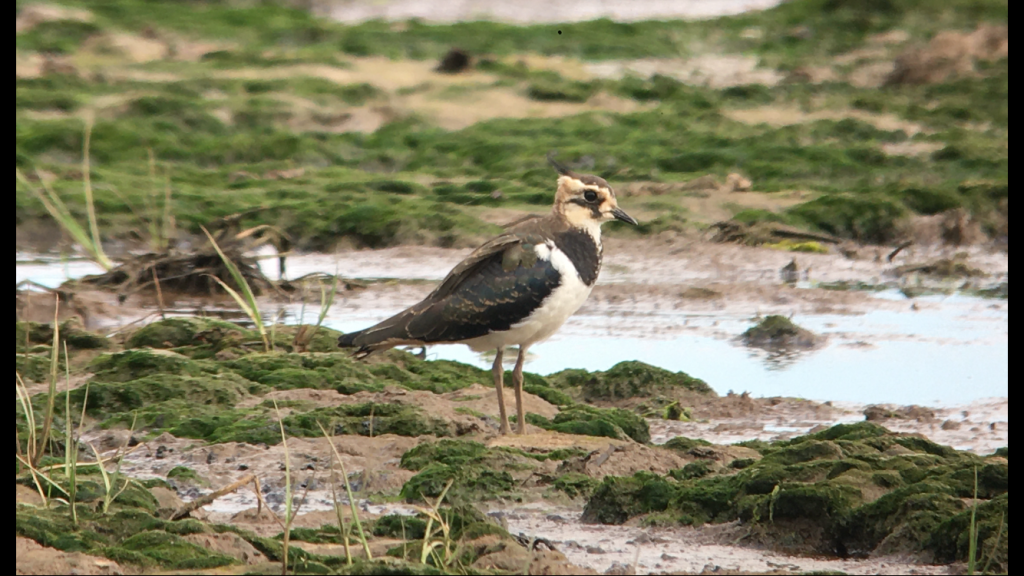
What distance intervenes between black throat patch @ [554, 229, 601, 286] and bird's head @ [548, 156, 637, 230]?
96 mm

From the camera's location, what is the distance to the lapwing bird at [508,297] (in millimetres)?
6219

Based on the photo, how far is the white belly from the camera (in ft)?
20.4

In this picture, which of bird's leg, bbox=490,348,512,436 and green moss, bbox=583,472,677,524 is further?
bird's leg, bbox=490,348,512,436

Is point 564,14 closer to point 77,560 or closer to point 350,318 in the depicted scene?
point 350,318

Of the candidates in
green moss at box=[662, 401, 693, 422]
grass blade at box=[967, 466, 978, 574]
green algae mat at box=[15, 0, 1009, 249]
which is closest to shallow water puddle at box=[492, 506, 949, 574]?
grass blade at box=[967, 466, 978, 574]

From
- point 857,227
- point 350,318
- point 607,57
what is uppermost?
point 607,57

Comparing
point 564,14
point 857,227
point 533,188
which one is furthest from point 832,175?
point 564,14

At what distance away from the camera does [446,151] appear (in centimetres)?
1418

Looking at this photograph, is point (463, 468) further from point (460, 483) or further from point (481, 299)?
point (481, 299)

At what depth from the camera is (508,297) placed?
6215 mm

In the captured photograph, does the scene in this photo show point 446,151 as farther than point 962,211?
Yes

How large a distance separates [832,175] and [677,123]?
2365mm

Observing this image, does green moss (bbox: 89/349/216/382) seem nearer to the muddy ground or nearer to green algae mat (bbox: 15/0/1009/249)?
the muddy ground

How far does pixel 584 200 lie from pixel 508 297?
2.40 ft
